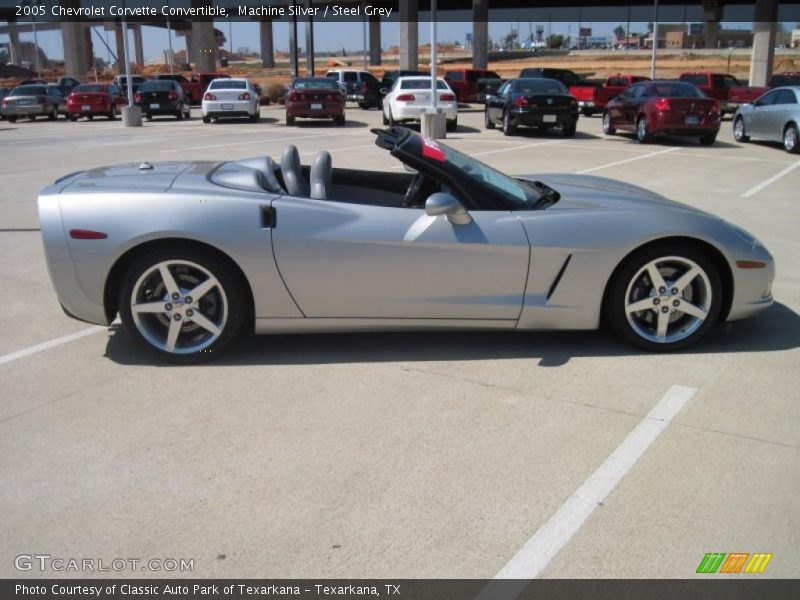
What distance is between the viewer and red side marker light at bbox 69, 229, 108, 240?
4301mm

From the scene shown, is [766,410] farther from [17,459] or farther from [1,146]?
[1,146]

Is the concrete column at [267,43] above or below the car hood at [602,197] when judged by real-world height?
above

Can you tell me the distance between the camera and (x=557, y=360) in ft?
15.0

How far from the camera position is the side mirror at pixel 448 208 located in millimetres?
4266

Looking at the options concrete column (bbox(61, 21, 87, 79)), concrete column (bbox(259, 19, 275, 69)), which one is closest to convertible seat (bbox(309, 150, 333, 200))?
concrete column (bbox(61, 21, 87, 79))

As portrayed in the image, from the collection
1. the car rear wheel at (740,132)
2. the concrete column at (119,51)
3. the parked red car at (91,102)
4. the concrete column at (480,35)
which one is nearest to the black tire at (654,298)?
the car rear wheel at (740,132)

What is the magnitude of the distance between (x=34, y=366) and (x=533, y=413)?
2.88 m

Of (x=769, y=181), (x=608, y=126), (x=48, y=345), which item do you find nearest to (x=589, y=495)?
(x=48, y=345)

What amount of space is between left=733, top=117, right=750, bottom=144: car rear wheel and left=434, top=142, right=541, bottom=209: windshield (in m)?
15.3

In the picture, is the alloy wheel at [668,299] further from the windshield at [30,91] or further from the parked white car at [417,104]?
A: the windshield at [30,91]

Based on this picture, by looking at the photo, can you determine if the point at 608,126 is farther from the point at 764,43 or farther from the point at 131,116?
the point at 764,43

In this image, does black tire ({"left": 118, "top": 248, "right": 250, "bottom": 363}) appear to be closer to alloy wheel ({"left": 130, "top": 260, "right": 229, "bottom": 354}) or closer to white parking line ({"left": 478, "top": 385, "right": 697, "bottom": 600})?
alloy wheel ({"left": 130, "top": 260, "right": 229, "bottom": 354})

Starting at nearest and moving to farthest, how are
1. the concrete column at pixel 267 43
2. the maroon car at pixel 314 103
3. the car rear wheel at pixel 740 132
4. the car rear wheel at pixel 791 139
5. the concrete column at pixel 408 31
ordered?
the car rear wheel at pixel 791 139
the car rear wheel at pixel 740 132
the maroon car at pixel 314 103
the concrete column at pixel 408 31
the concrete column at pixel 267 43

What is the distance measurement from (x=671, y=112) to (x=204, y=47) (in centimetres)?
4787
